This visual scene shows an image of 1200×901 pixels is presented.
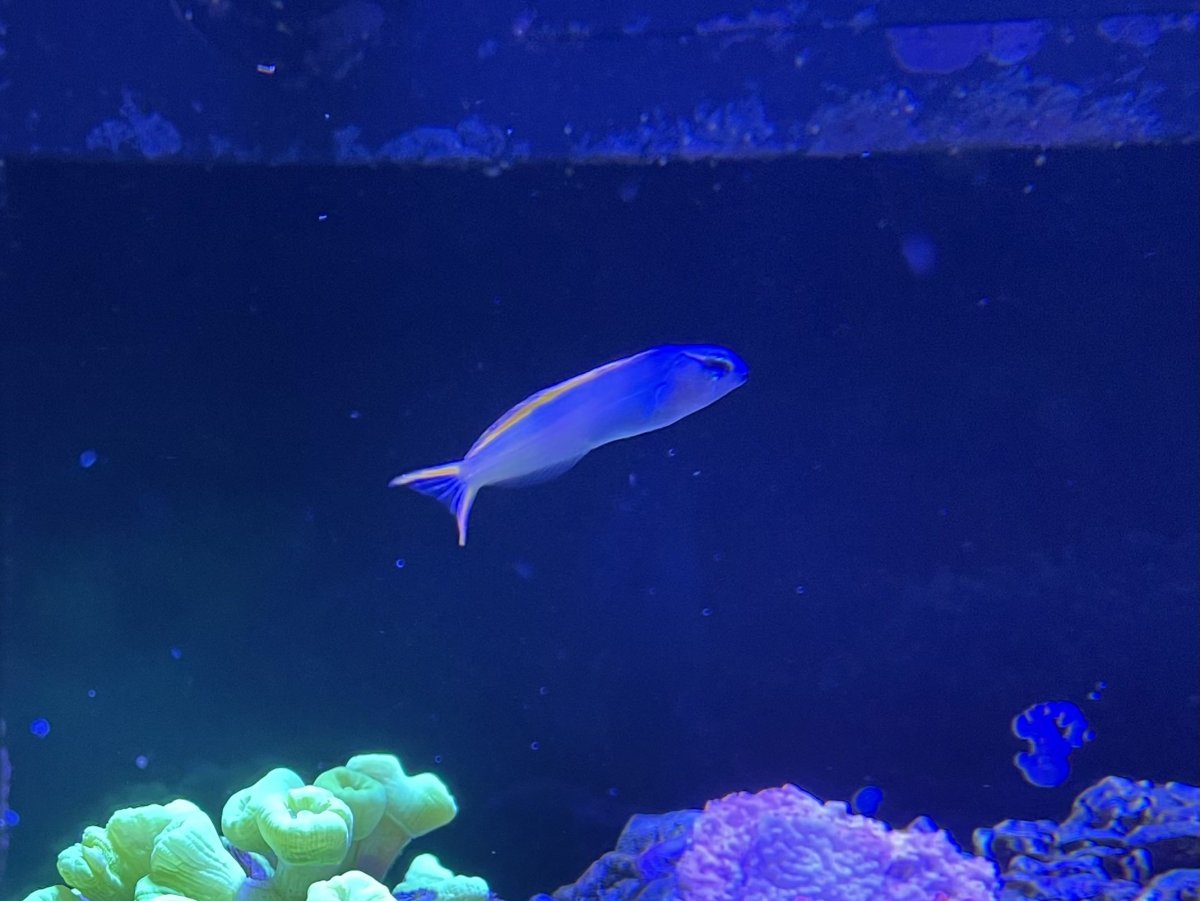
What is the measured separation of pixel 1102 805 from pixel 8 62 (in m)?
5.67

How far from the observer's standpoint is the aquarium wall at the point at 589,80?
346 centimetres

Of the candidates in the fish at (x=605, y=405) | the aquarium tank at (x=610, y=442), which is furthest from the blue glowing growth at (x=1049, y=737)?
the fish at (x=605, y=405)

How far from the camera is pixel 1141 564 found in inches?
159

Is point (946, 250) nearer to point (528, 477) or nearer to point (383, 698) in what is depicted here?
point (528, 477)

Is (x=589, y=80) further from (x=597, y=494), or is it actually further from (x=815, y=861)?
(x=815, y=861)

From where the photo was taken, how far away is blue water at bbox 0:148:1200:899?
3855 millimetres

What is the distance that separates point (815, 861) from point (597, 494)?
1.86 meters

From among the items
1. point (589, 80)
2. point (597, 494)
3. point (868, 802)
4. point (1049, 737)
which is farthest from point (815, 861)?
point (589, 80)

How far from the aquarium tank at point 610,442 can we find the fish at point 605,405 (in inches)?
60.2

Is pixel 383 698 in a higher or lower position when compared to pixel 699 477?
lower

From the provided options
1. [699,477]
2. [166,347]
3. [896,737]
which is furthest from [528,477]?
[896,737]

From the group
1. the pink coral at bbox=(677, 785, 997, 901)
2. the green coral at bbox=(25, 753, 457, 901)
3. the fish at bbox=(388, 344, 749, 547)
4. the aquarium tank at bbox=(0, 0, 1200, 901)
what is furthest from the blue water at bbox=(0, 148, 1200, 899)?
the fish at bbox=(388, 344, 749, 547)

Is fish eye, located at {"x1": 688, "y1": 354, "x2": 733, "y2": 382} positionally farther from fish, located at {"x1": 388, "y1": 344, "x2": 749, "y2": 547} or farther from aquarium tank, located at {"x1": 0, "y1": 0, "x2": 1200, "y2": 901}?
aquarium tank, located at {"x1": 0, "y1": 0, "x2": 1200, "y2": 901}

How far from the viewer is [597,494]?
13.1 feet
